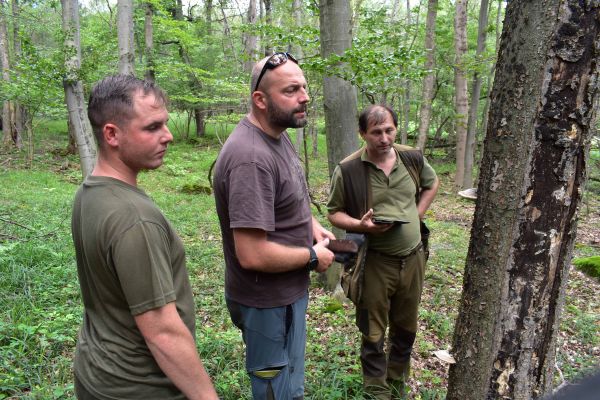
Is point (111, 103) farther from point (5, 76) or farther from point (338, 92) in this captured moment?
point (5, 76)

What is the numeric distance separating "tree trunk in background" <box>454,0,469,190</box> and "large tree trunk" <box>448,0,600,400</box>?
28.4 ft

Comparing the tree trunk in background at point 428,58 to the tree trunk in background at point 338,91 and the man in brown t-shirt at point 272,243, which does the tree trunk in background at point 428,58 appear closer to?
the tree trunk in background at point 338,91

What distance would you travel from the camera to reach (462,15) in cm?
1138

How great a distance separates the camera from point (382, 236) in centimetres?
310

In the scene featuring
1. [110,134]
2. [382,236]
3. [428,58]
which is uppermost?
[428,58]

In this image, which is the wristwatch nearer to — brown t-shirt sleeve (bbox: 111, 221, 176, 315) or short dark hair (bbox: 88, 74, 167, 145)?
brown t-shirt sleeve (bbox: 111, 221, 176, 315)

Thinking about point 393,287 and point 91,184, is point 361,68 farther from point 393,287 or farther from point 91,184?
point 91,184

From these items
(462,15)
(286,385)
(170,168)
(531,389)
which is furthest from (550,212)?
(170,168)

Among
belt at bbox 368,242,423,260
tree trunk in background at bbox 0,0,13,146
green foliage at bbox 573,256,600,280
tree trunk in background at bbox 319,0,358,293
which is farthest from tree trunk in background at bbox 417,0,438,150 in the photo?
tree trunk in background at bbox 0,0,13,146

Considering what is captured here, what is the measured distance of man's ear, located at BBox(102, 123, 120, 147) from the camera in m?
1.49

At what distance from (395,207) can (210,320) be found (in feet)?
7.98

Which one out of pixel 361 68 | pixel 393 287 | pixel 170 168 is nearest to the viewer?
pixel 393 287

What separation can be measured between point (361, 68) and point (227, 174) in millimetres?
2777

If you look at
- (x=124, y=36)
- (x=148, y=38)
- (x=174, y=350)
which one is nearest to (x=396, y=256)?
(x=174, y=350)
